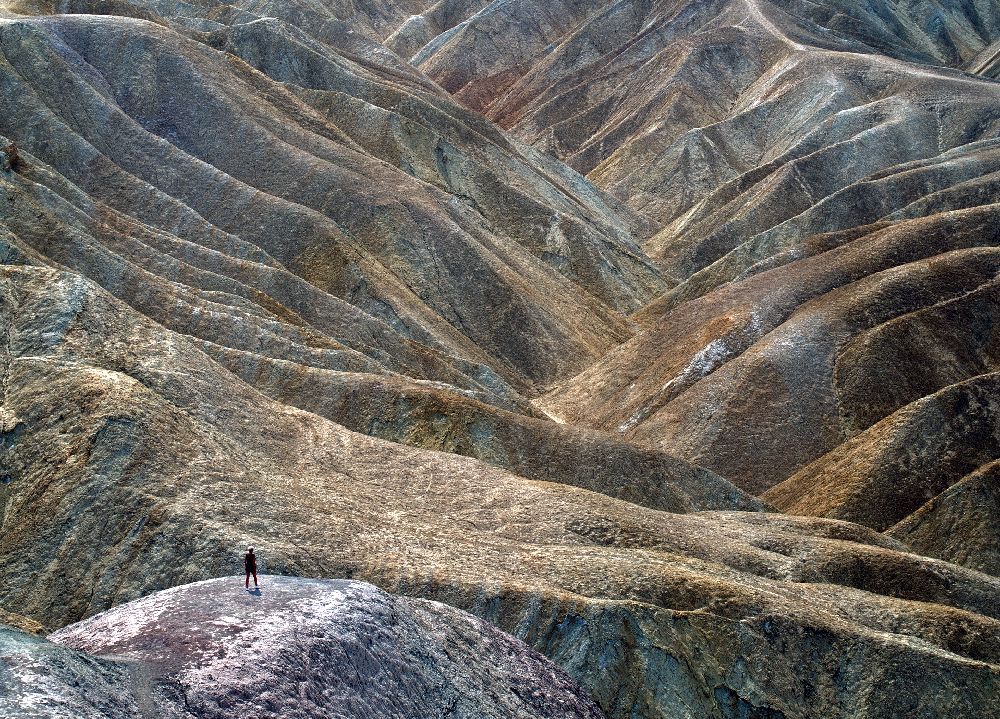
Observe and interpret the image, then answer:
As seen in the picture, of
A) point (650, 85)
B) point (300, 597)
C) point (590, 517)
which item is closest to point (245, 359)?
point (590, 517)

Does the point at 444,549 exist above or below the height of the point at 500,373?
above

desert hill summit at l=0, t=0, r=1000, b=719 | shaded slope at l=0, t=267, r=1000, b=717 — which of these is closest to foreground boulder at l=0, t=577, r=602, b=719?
desert hill summit at l=0, t=0, r=1000, b=719

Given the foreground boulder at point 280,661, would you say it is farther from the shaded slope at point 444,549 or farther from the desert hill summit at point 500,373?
the shaded slope at point 444,549

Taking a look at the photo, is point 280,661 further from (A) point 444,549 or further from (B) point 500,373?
(B) point 500,373

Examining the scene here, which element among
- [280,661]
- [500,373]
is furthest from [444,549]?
[500,373]

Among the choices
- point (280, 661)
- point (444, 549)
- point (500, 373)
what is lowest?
point (500, 373)

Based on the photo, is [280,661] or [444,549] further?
[444,549]

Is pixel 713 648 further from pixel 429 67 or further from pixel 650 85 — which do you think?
pixel 429 67

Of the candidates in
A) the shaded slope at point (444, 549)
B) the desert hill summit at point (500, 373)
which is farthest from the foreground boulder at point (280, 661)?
the shaded slope at point (444, 549)

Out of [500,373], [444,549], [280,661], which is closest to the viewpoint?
[280,661]
